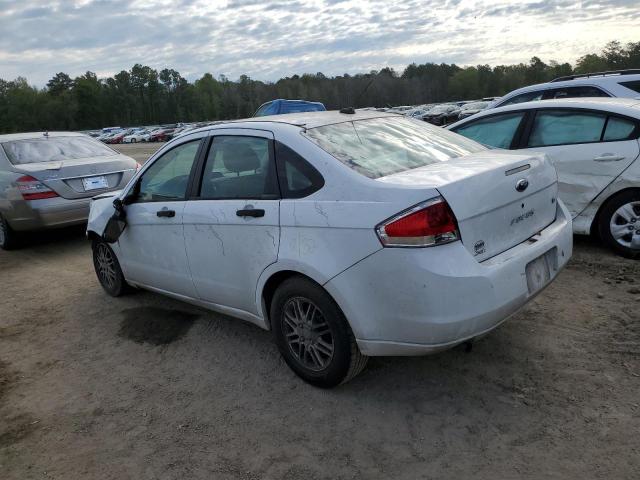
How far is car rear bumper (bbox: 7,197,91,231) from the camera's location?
7227 mm

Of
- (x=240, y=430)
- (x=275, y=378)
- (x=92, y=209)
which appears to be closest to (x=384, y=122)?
(x=275, y=378)

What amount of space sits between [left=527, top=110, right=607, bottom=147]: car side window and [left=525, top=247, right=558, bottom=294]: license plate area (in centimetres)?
258

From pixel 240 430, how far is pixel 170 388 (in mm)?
787

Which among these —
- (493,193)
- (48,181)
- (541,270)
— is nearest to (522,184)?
(493,193)

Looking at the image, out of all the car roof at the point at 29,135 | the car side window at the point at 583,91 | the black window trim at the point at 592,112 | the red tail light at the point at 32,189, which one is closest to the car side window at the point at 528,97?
the car side window at the point at 583,91

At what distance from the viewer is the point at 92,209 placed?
5625 mm

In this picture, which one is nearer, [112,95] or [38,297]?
[38,297]

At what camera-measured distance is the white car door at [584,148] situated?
16.8 ft

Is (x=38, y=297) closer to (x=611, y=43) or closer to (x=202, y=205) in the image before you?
(x=202, y=205)

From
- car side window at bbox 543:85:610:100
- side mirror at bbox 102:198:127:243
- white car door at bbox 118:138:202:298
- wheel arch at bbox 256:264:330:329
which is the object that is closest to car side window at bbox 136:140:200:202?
white car door at bbox 118:138:202:298

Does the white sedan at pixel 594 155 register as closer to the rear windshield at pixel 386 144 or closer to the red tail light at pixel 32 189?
the rear windshield at pixel 386 144

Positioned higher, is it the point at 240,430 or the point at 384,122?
the point at 384,122

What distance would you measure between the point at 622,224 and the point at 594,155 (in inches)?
28.1

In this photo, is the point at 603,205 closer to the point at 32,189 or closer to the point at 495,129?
the point at 495,129
